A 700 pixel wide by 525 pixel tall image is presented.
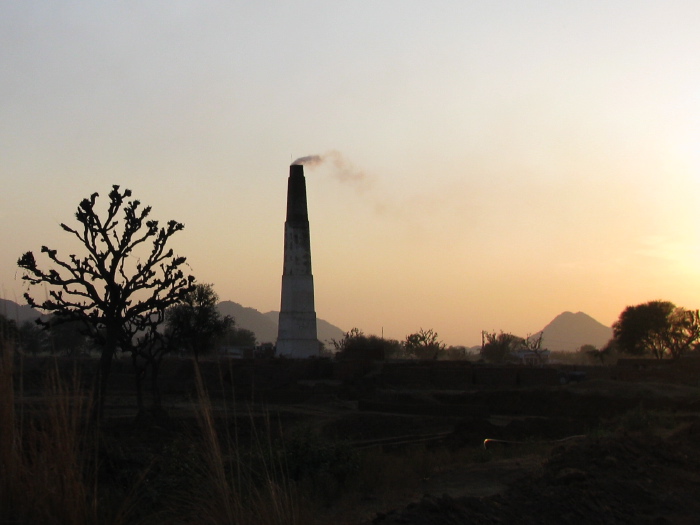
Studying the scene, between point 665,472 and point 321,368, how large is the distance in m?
33.7

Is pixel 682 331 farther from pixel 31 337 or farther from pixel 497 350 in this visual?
pixel 31 337

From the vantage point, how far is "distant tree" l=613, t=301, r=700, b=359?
6662cm

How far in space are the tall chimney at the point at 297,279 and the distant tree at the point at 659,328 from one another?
33200mm

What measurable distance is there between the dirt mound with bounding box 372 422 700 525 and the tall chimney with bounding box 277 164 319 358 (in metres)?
37.8

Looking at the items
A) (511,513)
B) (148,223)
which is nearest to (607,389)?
(148,223)

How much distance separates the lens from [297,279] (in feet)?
162

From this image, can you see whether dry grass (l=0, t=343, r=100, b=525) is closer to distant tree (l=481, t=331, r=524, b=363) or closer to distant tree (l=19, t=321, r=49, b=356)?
distant tree (l=19, t=321, r=49, b=356)

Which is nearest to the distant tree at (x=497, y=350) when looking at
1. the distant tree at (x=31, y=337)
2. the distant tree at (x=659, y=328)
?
the distant tree at (x=659, y=328)

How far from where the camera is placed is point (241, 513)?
16.1 ft

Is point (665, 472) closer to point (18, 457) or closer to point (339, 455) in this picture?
point (339, 455)

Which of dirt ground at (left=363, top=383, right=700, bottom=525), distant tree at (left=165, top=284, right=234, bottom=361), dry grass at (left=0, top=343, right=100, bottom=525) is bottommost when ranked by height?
dirt ground at (left=363, top=383, right=700, bottom=525)

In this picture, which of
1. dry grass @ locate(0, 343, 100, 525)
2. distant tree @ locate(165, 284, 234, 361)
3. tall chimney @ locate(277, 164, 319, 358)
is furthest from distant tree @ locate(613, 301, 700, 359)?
dry grass @ locate(0, 343, 100, 525)

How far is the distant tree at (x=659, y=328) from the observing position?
66.6m

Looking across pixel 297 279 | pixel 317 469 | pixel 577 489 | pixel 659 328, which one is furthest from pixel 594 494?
pixel 659 328
